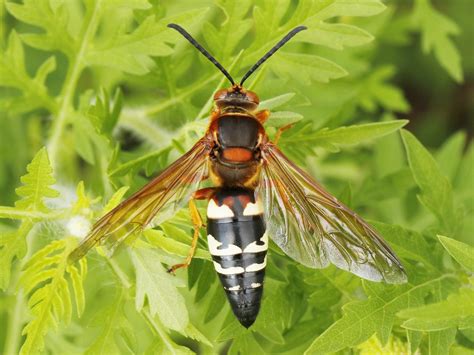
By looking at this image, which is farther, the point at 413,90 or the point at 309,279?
the point at 413,90

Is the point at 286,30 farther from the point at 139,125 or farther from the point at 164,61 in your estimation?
the point at 139,125

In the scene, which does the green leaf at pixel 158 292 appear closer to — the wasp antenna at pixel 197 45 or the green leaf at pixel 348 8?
the wasp antenna at pixel 197 45

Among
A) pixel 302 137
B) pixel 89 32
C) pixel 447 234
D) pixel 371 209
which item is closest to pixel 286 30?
pixel 302 137

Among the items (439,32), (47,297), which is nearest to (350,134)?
(47,297)

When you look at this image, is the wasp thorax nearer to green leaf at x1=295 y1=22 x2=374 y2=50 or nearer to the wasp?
the wasp

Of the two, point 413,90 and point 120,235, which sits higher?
point 413,90

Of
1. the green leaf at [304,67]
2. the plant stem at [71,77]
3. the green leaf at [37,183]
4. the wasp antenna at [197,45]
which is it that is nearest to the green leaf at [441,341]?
the green leaf at [304,67]

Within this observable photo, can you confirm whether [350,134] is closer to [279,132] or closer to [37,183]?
Result: [279,132]
